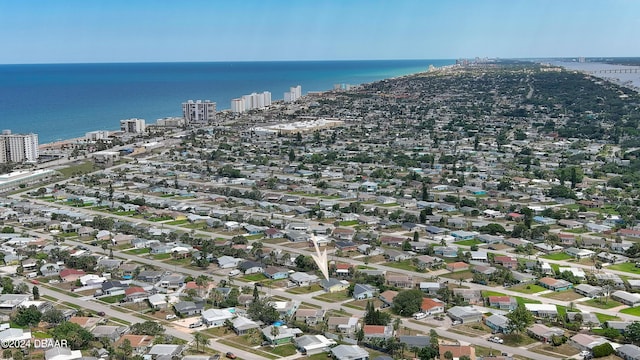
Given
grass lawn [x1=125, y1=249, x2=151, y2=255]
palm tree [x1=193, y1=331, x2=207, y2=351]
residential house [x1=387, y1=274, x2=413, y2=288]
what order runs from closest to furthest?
1. palm tree [x1=193, y1=331, x2=207, y2=351]
2. residential house [x1=387, y1=274, x2=413, y2=288]
3. grass lawn [x1=125, y1=249, x2=151, y2=255]

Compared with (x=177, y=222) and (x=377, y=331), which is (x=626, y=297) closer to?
(x=377, y=331)

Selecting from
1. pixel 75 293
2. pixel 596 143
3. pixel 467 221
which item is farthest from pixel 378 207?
pixel 596 143

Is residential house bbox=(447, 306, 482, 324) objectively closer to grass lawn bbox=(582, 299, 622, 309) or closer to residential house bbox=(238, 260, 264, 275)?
grass lawn bbox=(582, 299, 622, 309)

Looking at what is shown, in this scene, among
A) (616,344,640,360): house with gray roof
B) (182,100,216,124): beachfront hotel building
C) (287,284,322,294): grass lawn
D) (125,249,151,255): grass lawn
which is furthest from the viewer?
(182,100,216,124): beachfront hotel building

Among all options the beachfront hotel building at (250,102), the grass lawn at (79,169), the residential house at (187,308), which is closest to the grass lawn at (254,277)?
the residential house at (187,308)

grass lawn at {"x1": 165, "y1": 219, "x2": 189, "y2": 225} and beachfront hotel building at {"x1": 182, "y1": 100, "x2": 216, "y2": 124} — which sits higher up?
beachfront hotel building at {"x1": 182, "y1": 100, "x2": 216, "y2": 124}

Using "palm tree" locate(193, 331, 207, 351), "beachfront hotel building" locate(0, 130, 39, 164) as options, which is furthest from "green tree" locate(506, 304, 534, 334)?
"beachfront hotel building" locate(0, 130, 39, 164)

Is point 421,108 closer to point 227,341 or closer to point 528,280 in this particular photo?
point 528,280
